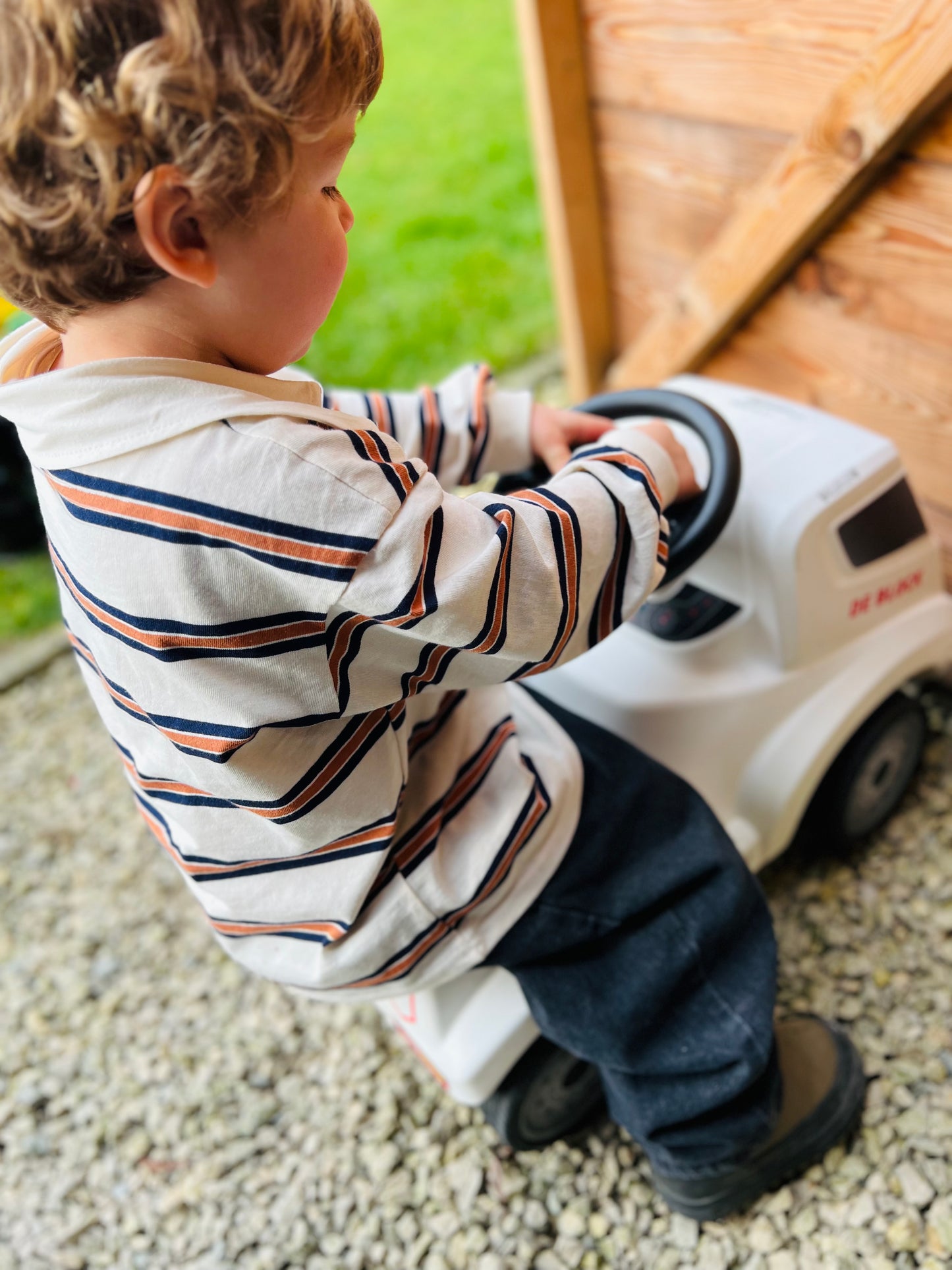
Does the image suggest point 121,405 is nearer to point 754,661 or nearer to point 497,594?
point 497,594

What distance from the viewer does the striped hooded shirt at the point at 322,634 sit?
0.61 meters

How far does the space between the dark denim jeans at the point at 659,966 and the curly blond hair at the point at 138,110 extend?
1.90ft

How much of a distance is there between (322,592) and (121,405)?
0.52ft

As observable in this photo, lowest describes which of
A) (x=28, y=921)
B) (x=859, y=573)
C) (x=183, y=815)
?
(x=28, y=921)

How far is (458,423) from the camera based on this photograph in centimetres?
100

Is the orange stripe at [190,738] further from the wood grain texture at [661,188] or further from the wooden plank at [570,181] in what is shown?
the wooden plank at [570,181]

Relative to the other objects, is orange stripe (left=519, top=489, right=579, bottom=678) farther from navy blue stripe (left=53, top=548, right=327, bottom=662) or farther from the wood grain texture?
the wood grain texture

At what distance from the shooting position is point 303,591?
625 millimetres

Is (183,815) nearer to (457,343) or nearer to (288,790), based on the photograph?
(288,790)

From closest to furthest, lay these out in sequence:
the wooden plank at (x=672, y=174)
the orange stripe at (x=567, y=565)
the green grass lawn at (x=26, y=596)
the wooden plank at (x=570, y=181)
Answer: the orange stripe at (x=567, y=565) < the wooden plank at (x=672, y=174) < the wooden plank at (x=570, y=181) < the green grass lawn at (x=26, y=596)

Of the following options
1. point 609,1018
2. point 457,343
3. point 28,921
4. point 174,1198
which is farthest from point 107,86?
point 457,343

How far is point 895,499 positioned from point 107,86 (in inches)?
32.7

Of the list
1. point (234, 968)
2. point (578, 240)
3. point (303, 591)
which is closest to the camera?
point (303, 591)

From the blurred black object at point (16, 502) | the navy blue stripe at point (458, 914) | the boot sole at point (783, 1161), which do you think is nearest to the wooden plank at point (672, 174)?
the navy blue stripe at point (458, 914)
